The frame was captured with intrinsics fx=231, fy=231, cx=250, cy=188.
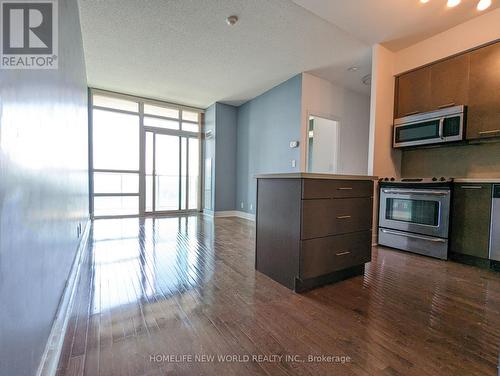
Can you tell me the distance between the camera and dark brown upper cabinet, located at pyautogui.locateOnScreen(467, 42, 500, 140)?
2.47 meters

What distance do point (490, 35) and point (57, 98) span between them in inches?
160

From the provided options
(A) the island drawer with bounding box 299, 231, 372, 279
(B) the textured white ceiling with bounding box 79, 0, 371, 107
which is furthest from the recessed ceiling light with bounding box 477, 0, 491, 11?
(A) the island drawer with bounding box 299, 231, 372, 279

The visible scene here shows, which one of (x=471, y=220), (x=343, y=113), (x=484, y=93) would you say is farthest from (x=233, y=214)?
(x=484, y=93)

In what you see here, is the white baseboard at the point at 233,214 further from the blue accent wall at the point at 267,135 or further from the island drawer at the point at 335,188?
the island drawer at the point at 335,188

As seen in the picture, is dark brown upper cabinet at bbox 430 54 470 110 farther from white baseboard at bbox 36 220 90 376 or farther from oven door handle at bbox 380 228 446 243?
white baseboard at bbox 36 220 90 376

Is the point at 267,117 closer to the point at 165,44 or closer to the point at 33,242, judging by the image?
the point at 165,44

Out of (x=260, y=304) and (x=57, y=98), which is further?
(x=260, y=304)

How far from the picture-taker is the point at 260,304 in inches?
62.2

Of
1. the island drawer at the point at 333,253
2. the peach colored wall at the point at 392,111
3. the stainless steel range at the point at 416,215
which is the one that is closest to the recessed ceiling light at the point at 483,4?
the peach colored wall at the point at 392,111

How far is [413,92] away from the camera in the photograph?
123 inches

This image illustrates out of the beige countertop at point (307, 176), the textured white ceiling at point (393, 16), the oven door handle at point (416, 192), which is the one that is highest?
the textured white ceiling at point (393, 16)

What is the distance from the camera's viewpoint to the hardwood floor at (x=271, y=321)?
1.06 m

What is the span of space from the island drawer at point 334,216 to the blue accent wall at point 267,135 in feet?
6.73

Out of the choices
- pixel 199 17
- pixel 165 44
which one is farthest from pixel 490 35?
pixel 165 44
